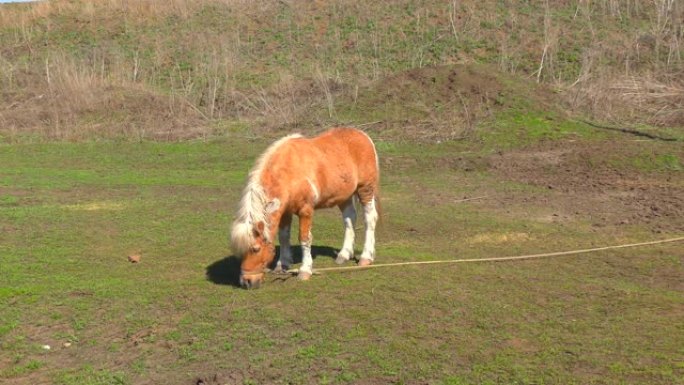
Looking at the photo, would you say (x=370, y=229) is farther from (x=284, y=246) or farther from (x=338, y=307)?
(x=338, y=307)

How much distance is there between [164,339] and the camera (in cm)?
623

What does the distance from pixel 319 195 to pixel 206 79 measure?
73.2 ft

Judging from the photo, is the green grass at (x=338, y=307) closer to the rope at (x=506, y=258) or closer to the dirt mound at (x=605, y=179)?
the rope at (x=506, y=258)

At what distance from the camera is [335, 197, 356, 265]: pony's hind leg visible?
867 cm

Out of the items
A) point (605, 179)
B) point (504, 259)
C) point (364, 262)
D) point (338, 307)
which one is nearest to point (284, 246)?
point (364, 262)

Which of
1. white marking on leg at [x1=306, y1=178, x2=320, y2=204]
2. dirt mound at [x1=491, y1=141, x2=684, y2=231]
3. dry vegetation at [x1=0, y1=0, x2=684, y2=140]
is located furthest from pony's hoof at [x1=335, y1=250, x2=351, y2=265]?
dry vegetation at [x1=0, y1=0, x2=684, y2=140]

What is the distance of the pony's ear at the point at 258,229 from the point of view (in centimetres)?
704

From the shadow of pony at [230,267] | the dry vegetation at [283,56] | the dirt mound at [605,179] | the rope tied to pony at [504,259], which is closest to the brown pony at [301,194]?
the rope tied to pony at [504,259]

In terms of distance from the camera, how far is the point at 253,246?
7043 millimetres

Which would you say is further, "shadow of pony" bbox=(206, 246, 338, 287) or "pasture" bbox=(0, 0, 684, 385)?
"shadow of pony" bbox=(206, 246, 338, 287)

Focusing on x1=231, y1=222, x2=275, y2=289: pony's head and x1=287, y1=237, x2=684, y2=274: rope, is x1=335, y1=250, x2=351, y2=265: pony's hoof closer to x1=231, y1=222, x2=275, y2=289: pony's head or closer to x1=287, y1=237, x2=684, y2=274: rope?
x1=287, y1=237, x2=684, y2=274: rope

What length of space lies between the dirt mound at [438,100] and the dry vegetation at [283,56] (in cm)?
52

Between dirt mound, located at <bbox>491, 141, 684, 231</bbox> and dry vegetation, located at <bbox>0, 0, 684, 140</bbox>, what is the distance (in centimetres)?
436

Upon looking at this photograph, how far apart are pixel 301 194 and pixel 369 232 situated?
1406mm
